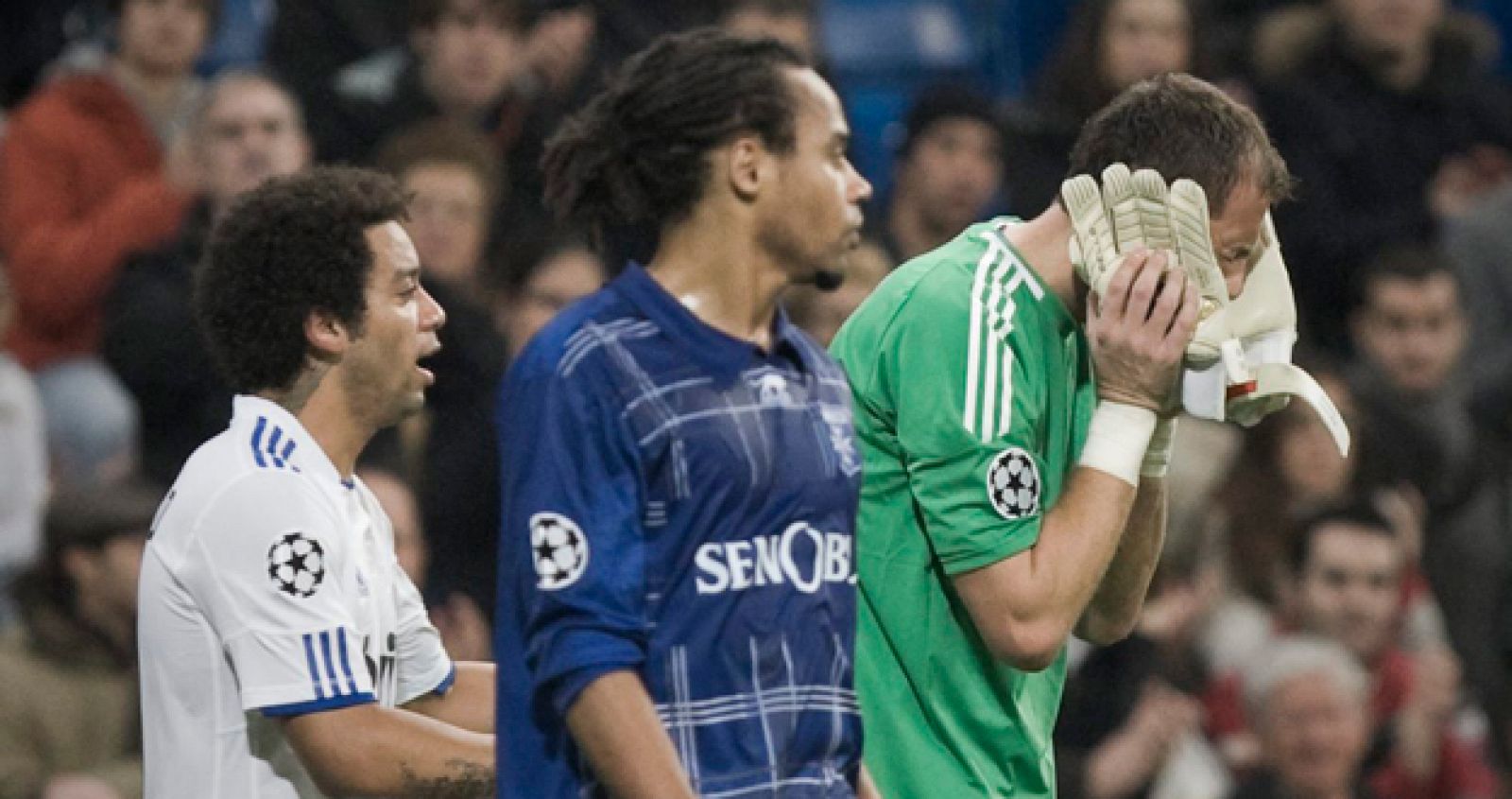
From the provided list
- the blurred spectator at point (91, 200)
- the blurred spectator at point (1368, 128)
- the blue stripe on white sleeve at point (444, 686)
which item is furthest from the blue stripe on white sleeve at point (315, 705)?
the blurred spectator at point (1368, 128)

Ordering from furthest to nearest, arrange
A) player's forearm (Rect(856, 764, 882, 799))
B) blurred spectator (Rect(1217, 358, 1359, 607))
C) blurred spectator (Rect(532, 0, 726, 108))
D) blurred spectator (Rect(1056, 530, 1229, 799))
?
blurred spectator (Rect(532, 0, 726, 108)) → blurred spectator (Rect(1217, 358, 1359, 607)) → blurred spectator (Rect(1056, 530, 1229, 799)) → player's forearm (Rect(856, 764, 882, 799))

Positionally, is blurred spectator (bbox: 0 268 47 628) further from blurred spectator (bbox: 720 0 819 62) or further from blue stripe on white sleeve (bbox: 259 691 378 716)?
blue stripe on white sleeve (bbox: 259 691 378 716)

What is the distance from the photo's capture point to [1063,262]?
3971 mm

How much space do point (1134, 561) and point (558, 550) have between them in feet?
4.12

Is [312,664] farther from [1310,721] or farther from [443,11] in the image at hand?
[443,11]

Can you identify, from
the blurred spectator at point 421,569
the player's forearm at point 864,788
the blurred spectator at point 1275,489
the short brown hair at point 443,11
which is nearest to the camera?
the player's forearm at point 864,788

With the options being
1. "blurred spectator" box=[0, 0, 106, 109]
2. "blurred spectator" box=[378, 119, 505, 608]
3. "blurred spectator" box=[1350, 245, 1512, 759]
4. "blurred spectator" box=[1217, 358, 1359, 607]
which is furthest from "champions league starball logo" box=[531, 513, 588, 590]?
"blurred spectator" box=[0, 0, 106, 109]

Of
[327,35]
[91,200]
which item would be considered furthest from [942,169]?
[91,200]

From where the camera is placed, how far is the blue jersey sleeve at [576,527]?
314cm

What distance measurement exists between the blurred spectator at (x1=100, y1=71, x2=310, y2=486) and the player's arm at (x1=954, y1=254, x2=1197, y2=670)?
12.1 ft

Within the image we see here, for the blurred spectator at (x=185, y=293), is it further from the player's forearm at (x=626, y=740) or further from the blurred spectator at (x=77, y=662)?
the player's forearm at (x=626, y=740)

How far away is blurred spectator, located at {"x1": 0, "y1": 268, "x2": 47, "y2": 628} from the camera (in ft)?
23.3

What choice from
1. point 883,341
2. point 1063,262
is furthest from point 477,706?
point 1063,262

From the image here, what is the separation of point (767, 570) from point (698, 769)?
0.25 meters
